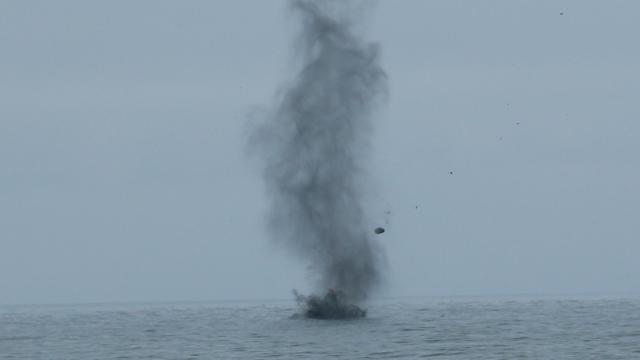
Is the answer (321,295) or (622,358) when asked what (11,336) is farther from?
(622,358)

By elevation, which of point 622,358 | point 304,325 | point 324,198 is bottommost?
point 622,358

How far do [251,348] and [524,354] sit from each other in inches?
744

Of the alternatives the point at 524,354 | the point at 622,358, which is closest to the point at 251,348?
the point at 524,354

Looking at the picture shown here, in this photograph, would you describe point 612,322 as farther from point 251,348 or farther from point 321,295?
point 251,348

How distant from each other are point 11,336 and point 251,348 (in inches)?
1462

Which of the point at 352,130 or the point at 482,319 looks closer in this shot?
the point at 352,130

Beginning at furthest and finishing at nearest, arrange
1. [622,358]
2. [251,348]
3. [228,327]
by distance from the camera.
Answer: [228,327], [251,348], [622,358]

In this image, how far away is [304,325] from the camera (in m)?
123

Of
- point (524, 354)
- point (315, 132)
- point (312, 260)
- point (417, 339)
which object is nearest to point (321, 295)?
point (312, 260)

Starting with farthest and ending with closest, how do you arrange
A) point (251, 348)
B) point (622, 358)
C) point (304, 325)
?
point (304, 325)
point (251, 348)
point (622, 358)

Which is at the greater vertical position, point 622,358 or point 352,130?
point 352,130

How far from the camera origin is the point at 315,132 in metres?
129

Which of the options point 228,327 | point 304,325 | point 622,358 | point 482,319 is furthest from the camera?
point 482,319

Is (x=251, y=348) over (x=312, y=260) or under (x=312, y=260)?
under
